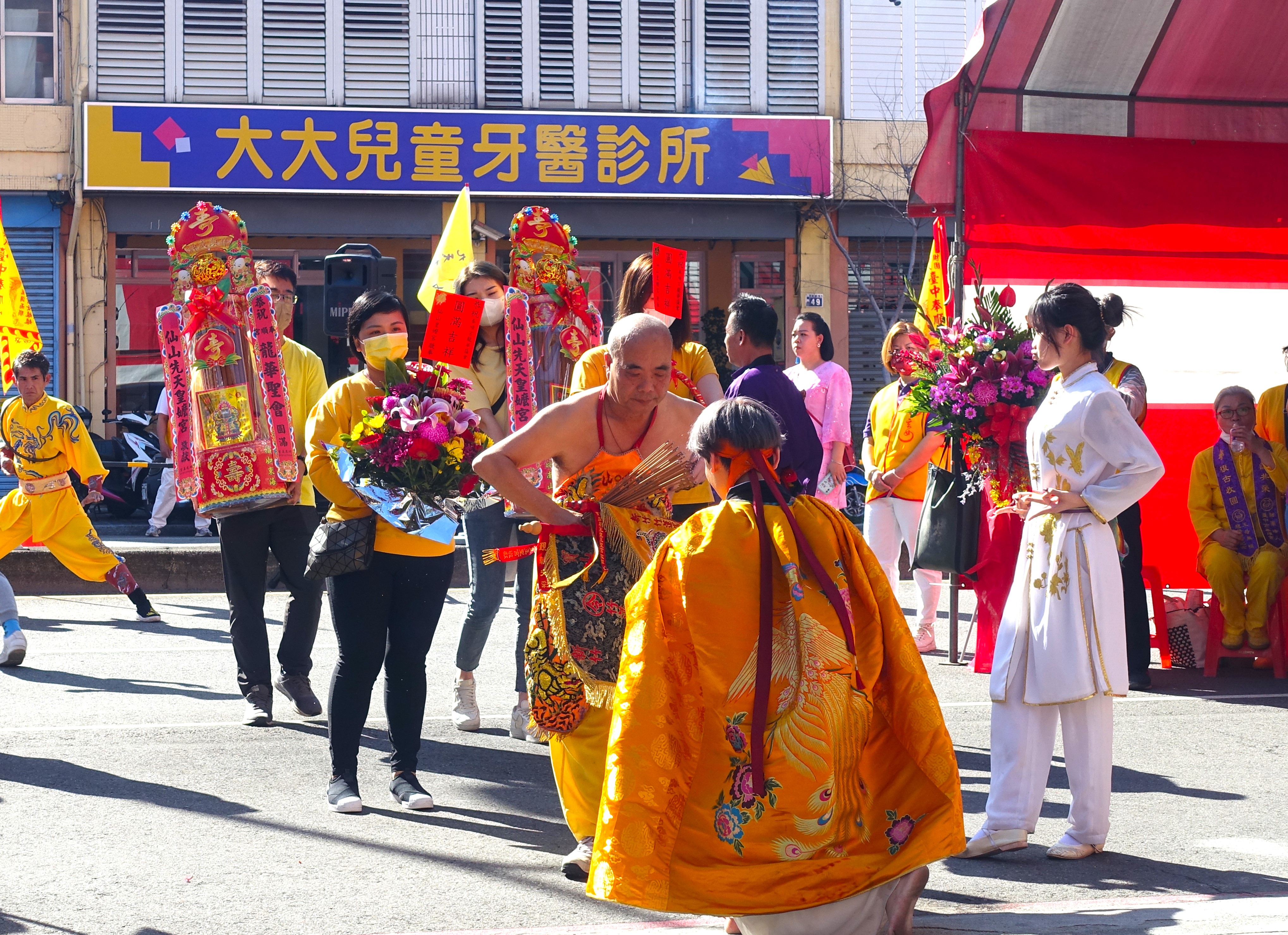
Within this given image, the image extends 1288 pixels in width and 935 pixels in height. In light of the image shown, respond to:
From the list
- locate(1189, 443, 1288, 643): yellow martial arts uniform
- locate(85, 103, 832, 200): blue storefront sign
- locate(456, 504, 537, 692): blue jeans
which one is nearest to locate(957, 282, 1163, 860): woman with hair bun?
locate(456, 504, 537, 692): blue jeans

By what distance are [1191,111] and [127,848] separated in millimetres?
6622

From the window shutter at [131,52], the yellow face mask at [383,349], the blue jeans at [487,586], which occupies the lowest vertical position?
the blue jeans at [487,586]

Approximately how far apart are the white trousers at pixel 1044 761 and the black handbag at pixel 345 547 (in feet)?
7.32

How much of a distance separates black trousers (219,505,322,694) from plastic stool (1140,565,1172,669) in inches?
177

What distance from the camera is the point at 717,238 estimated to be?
19734mm

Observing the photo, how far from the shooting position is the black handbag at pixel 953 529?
6949 mm

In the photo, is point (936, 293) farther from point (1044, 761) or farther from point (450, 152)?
point (450, 152)

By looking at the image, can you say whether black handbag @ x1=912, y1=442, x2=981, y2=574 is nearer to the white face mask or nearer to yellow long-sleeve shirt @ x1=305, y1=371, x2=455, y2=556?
the white face mask

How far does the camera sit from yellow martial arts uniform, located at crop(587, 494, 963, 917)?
3469 mm

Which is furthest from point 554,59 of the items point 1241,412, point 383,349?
point 383,349

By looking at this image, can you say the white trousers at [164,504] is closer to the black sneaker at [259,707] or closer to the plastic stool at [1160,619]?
the black sneaker at [259,707]

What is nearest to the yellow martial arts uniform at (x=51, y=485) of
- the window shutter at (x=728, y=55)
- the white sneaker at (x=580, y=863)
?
the white sneaker at (x=580, y=863)

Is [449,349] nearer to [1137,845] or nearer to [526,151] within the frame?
[1137,845]

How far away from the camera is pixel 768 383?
5.76 meters
